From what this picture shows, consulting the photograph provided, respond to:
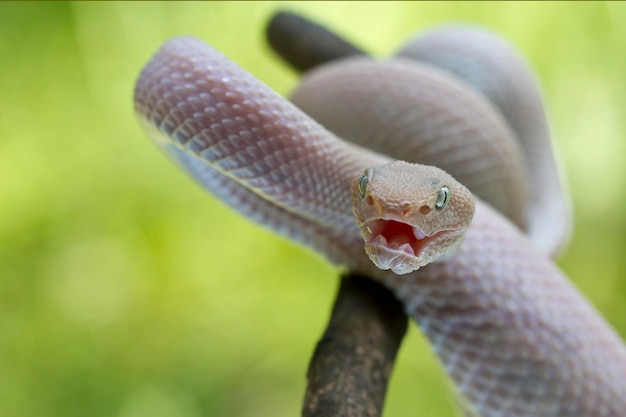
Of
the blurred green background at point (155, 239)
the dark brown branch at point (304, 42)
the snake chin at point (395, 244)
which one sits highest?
the snake chin at point (395, 244)

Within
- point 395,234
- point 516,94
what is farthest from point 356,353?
point 516,94

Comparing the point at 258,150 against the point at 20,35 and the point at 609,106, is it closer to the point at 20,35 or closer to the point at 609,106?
the point at 20,35

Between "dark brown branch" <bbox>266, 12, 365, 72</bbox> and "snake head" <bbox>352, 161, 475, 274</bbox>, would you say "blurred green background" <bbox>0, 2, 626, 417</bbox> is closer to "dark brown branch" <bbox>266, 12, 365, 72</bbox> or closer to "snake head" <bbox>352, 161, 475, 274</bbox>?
"dark brown branch" <bbox>266, 12, 365, 72</bbox>

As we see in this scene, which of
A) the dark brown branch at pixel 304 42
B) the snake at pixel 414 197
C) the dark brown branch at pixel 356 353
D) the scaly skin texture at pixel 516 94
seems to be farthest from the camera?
the dark brown branch at pixel 304 42

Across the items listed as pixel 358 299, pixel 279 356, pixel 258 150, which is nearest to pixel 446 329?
pixel 358 299

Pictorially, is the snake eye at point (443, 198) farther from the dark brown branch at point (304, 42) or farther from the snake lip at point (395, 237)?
the dark brown branch at point (304, 42)

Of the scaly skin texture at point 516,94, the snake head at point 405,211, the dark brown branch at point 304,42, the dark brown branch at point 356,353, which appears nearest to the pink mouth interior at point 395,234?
the snake head at point 405,211
